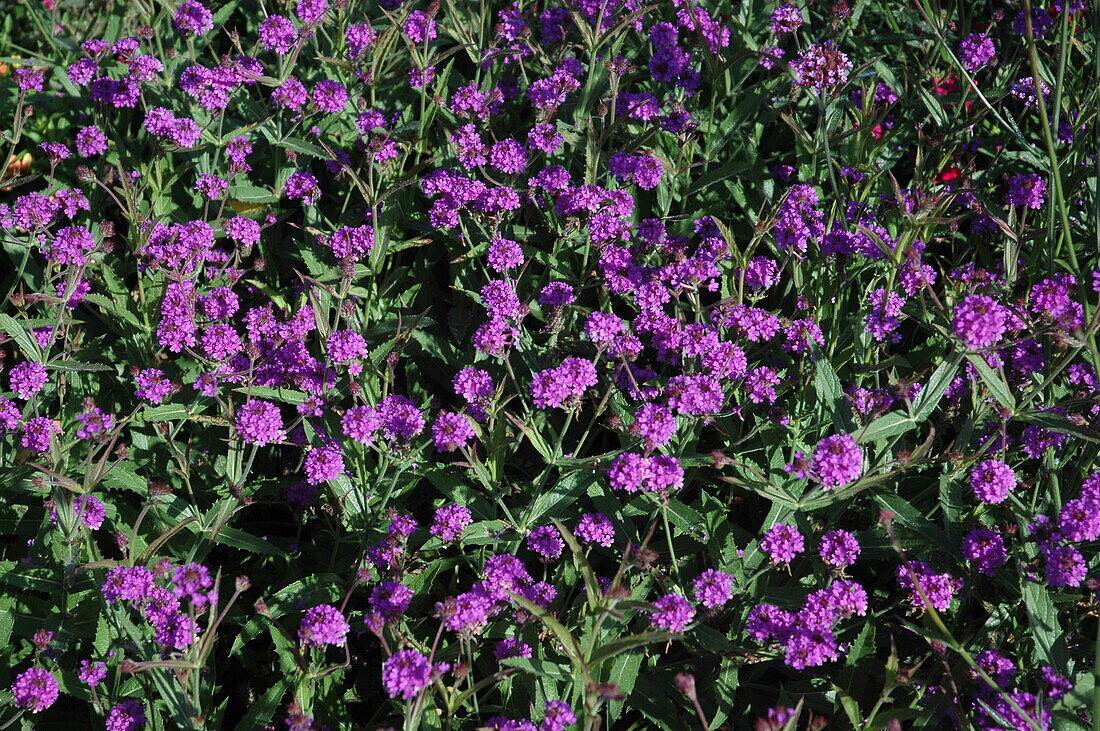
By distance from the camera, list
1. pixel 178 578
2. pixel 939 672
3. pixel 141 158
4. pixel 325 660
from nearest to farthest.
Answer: pixel 178 578
pixel 939 672
pixel 325 660
pixel 141 158

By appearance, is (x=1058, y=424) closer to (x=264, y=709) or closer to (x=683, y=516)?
(x=683, y=516)

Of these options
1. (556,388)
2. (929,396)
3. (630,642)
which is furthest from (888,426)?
(630,642)

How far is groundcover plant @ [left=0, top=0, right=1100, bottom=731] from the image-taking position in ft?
11.1

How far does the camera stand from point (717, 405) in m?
3.60

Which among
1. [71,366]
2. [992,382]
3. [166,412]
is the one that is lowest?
[166,412]

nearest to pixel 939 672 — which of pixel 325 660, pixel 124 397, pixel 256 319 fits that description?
pixel 325 660

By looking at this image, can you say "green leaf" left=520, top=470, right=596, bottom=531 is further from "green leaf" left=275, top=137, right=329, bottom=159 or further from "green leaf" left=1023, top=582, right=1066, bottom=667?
"green leaf" left=275, top=137, right=329, bottom=159

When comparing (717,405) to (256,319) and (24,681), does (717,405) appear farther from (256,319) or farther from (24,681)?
(24,681)

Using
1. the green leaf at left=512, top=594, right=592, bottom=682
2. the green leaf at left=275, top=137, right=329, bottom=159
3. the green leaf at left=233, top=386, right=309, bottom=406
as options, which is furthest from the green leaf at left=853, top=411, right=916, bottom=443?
the green leaf at left=275, top=137, right=329, bottom=159

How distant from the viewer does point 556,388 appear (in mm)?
3607

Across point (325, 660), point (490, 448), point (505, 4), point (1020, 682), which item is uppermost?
point (505, 4)

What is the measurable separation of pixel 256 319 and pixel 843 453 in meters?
2.54

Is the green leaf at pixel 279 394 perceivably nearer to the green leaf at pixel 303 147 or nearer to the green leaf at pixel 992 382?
the green leaf at pixel 303 147

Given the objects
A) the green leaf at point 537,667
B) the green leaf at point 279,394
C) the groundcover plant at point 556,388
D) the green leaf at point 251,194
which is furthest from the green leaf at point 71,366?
the green leaf at point 537,667
